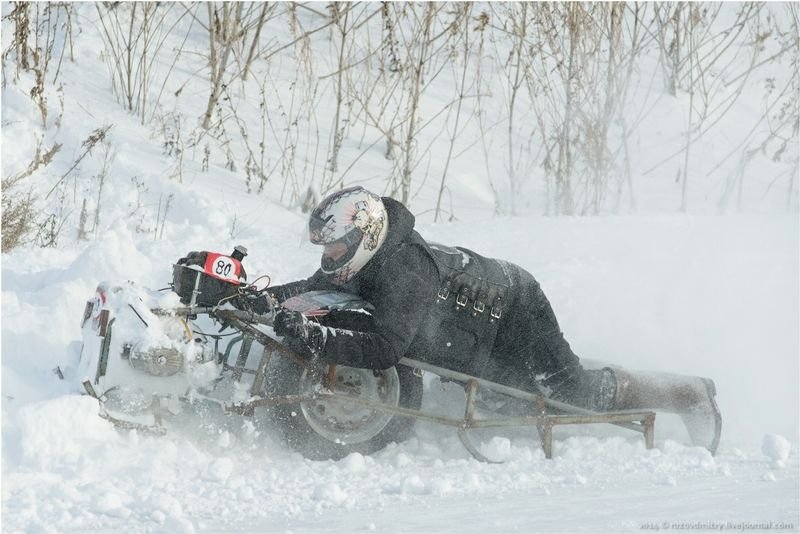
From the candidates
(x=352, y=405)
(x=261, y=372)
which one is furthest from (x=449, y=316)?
(x=261, y=372)

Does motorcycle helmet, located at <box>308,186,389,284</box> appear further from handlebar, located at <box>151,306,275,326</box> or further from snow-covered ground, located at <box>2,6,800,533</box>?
snow-covered ground, located at <box>2,6,800,533</box>

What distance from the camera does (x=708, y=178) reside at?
12055mm

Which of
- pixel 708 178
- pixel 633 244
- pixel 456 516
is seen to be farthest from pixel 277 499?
pixel 708 178

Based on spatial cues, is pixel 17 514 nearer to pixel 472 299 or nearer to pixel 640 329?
pixel 472 299

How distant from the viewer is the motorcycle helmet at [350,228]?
16.6ft

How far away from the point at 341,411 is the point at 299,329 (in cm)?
68

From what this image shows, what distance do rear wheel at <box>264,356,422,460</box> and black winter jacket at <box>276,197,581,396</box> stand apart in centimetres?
21

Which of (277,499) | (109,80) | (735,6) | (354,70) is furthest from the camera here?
(735,6)

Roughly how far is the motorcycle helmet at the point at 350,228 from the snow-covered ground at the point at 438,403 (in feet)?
3.02

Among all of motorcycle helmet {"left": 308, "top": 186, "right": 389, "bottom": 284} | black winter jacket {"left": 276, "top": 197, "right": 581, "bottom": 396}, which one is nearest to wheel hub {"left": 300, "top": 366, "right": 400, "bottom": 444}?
black winter jacket {"left": 276, "top": 197, "right": 581, "bottom": 396}

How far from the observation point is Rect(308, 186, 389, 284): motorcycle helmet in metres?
5.06

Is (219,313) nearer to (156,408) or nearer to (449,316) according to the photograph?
(156,408)

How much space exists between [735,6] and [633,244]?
27.4 feet

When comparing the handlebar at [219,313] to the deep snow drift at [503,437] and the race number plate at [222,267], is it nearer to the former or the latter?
the race number plate at [222,267]
